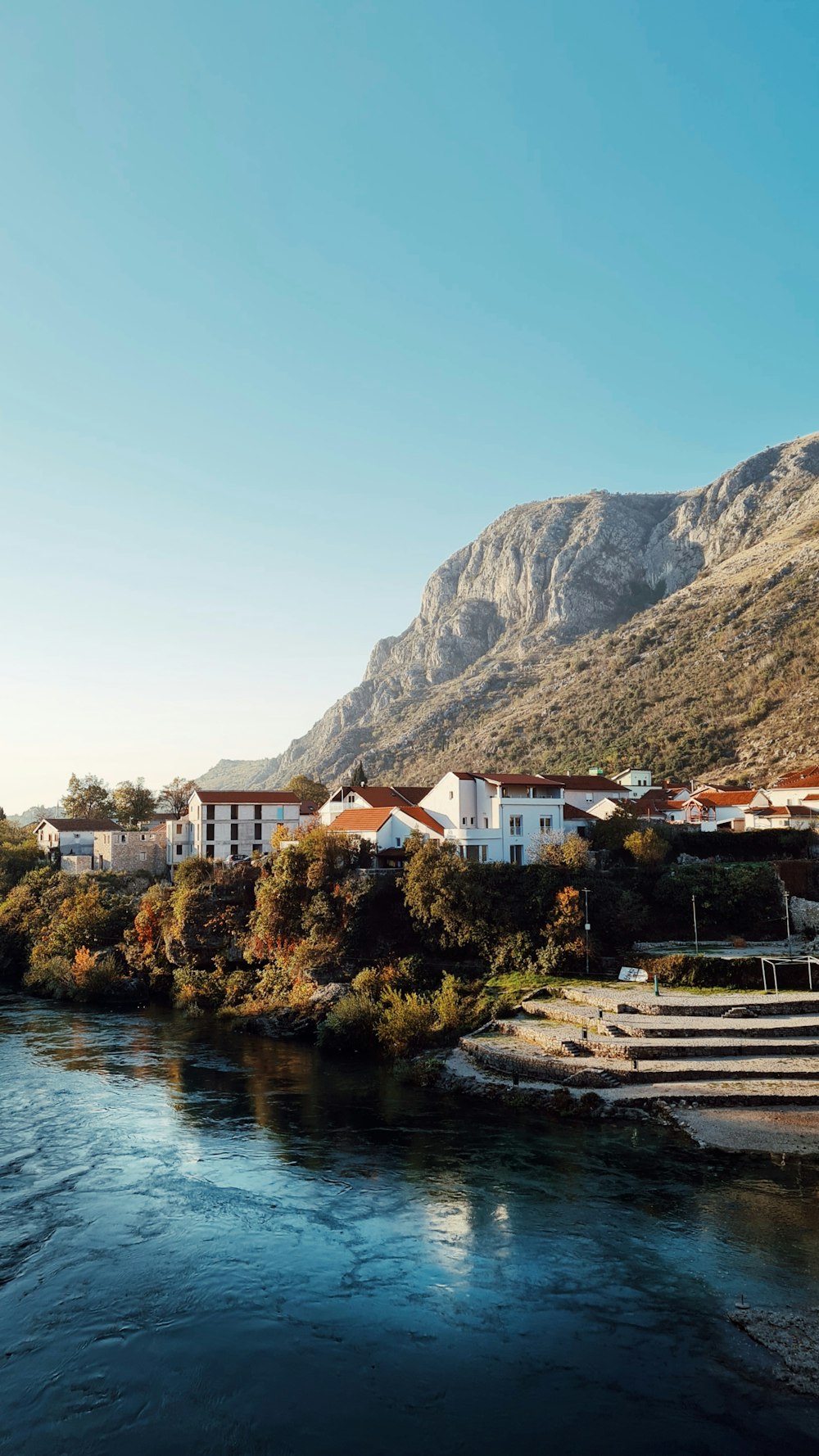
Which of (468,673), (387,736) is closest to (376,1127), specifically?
(387,736)

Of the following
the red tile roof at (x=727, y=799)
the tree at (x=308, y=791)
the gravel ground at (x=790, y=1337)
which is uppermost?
the tree at (x=308, y=791)

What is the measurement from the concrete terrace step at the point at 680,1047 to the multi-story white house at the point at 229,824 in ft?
139

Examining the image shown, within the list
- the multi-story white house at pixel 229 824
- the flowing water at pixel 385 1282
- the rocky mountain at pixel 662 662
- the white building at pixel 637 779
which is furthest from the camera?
the rocky mountain at pixel 662 662

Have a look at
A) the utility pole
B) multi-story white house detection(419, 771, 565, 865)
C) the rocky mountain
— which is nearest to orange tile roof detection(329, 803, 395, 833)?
multi-story white house detection(419, 771, 565, 865)

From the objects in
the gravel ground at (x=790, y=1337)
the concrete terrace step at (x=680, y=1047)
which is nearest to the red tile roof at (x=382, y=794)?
the concrete terrace step at (x=680, y=1047)

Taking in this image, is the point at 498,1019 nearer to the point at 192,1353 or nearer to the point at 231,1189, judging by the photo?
the point at 231,1189

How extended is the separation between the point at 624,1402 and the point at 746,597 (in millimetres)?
117831

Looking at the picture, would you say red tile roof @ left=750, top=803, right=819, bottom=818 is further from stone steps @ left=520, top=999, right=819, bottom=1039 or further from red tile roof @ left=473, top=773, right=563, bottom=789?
stone steps @ left=520, top=999, right=819, bottom=1039

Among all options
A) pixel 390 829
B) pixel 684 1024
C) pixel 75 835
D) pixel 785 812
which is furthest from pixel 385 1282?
pixel 75 835

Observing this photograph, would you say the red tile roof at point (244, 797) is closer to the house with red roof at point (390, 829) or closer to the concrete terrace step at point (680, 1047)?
the house with red roof at point (390, 829)

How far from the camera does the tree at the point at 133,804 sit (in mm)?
96062

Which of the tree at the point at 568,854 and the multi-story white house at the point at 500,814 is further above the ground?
the multi-story white house at the point at 500,814

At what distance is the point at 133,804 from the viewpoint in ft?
315

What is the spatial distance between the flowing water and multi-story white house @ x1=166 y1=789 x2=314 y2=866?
41654 millimetres
